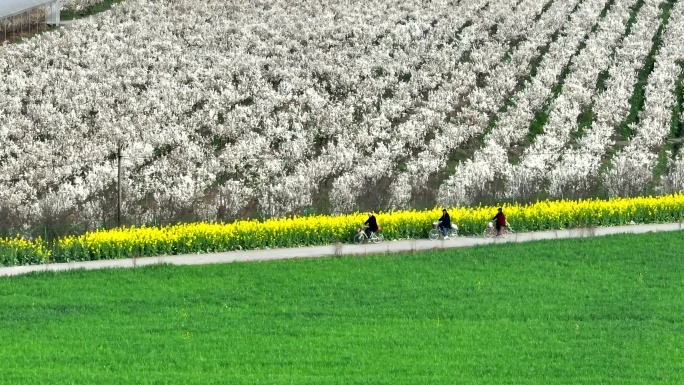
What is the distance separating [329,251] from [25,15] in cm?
3617

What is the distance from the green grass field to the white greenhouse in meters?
35.0

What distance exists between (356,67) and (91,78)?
11.4 m

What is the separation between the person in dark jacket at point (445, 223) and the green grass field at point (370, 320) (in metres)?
1.84

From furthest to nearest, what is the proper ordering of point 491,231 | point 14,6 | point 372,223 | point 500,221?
1. point 14,6
2. point 491,231
3. point 500,221
4. point 372,223

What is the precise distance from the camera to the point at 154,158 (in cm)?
4722

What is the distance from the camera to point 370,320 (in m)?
27.4

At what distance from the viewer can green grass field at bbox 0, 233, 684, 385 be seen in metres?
23.1

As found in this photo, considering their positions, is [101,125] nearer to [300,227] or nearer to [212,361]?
[300,227]

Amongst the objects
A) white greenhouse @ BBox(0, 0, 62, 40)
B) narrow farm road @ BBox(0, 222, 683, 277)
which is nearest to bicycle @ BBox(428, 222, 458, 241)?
narrow farm road @ BBox(0, 222, 683, 277)

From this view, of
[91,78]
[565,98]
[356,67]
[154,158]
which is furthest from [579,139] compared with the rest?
[91,78]

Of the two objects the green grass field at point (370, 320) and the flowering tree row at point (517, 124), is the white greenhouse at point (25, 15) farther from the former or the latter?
the green grass field at point (370, 320)

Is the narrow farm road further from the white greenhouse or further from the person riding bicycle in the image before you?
the white greenhouse

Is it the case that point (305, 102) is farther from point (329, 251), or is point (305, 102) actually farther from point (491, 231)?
point (329, 251)

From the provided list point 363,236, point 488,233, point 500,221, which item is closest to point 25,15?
point 363,236
